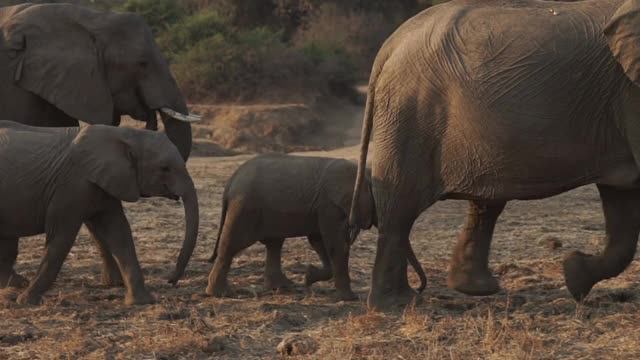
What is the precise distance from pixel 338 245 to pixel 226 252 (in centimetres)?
65

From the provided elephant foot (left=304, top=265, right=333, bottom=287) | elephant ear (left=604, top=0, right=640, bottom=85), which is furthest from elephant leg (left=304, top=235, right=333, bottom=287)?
elephant ear (left=604, top=0, right=640, bottom=85)

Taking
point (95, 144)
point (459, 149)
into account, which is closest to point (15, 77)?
point (95, 144)

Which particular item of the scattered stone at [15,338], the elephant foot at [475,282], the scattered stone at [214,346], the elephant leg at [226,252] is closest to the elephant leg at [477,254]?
the elephant foot at [475,282]

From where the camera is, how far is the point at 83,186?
751 cm

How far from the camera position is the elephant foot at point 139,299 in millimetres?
7582

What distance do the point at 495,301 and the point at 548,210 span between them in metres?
4.83

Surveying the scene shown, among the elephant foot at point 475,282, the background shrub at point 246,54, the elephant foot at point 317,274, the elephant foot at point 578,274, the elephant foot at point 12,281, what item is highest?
the elephant foot at point 578,274

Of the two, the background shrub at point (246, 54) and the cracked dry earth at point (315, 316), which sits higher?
the cracked dry earth at point (315, 316)

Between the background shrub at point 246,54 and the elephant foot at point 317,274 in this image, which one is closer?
the elephant foot at point 317,274

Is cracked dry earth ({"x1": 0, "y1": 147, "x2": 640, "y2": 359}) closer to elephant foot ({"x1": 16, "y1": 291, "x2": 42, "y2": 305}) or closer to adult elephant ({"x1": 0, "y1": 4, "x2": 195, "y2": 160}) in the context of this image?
elephant foot ({"x1": 16, "y1": 291, "x2": 42, "y2": 305})

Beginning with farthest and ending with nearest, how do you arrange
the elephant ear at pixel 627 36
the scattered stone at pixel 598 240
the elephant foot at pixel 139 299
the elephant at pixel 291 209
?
1. the scattered stone at pixel 598 240
2. the elephant at pixel 291 209
3. the elephant foot at pixel 139 299
4. the elephant ear at pixel 627 36

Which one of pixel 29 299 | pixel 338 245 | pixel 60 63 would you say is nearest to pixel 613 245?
pixel 338 245

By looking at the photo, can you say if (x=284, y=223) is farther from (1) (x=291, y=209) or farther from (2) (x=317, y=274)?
(2) (x=317, y=274)

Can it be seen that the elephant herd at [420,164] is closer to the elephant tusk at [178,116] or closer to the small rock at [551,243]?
the elephant tusk at [178,116]
